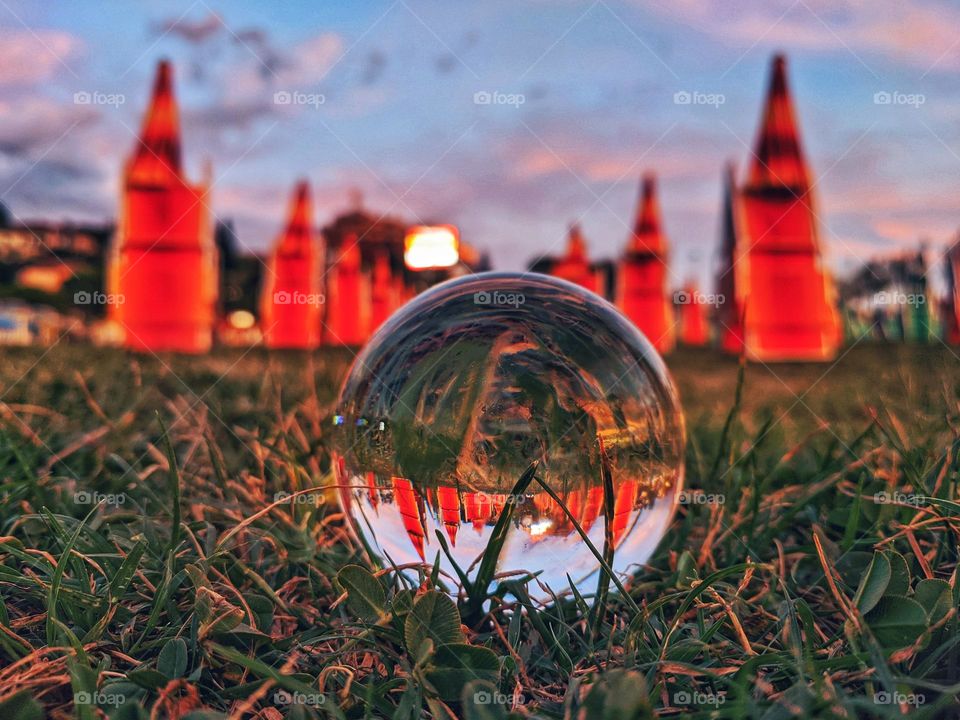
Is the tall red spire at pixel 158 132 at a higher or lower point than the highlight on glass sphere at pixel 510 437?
higher

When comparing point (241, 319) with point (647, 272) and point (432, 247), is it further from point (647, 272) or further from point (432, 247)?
point (432, 247)

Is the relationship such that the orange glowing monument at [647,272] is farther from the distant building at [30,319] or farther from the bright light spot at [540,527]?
the bright light spot at [540,527]

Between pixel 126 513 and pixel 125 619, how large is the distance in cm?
55

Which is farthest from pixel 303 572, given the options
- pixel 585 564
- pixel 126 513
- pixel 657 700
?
pixel 657 700

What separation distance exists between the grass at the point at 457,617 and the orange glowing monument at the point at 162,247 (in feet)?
56.3

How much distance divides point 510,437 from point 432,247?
6.37m

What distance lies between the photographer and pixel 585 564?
1.61 m

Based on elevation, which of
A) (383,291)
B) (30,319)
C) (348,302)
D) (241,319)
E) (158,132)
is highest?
(158,132)

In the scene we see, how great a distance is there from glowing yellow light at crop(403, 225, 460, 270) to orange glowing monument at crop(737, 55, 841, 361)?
11.2 metres

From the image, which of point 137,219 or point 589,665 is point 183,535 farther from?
point 137,219

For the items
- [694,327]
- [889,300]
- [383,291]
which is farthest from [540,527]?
[694,327]

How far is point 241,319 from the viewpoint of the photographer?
36.1 metres

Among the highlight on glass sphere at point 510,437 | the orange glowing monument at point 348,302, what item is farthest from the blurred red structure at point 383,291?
the highlight on glass sphere at point 510,437

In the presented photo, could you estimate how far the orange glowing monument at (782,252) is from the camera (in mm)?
17516
